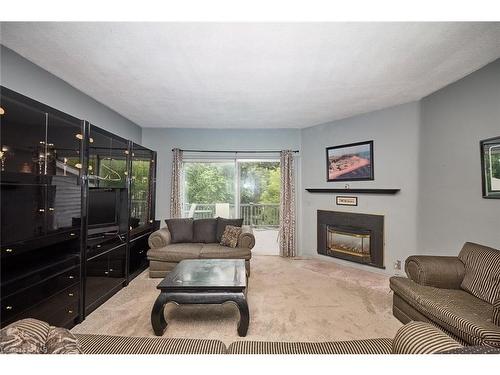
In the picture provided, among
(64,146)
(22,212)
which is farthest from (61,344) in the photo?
(64,146)

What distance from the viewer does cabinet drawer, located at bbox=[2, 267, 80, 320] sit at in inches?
65.9

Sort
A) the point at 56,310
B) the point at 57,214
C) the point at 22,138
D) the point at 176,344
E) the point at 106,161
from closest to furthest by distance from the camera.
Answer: the point at 176,344, the point at 22,138, the point at 56,310, the point at 57,214, the point at 106,161

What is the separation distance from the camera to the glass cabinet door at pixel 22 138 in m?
1.75

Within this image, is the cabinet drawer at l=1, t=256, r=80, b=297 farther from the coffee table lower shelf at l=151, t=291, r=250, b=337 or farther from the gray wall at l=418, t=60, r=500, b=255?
the gray wall at l=418, t=60, r=500, b=255

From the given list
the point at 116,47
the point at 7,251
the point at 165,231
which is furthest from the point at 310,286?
the point at 116,47

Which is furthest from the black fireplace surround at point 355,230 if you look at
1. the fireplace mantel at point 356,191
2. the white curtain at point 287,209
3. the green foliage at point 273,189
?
the green foliage at point 273,189

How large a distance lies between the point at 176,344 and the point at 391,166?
3.87 metres

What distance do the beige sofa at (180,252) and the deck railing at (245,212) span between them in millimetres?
1339

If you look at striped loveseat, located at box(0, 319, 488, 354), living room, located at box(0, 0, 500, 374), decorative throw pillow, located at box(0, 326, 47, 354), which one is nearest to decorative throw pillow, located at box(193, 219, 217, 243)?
living room, located at box(0, 0, 500, 374)

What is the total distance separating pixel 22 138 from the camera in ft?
6.18

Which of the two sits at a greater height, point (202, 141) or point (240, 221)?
point (202, 141)

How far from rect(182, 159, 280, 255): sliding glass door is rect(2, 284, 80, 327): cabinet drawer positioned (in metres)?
2.99

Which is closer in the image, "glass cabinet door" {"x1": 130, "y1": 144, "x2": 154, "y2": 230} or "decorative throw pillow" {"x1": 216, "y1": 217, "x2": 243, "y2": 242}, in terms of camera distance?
"glass cabinet door" {"x1": 130, "y1": 144, "x2": 154, "y2": 230}

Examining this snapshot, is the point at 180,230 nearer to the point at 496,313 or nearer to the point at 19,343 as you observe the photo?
the point at 19,343
